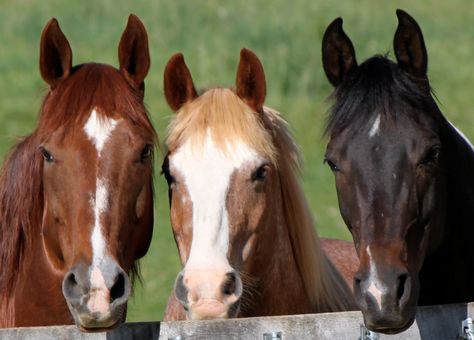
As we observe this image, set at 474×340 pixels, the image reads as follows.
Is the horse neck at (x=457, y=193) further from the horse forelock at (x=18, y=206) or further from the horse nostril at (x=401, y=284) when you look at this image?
the horse forelock at (x=18, y=206)

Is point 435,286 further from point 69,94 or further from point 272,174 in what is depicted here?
point 69,94

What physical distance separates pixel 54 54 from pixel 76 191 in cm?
73

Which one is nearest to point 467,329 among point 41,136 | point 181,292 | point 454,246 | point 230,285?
point 454,246

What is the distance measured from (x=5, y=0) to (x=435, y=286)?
1726cm

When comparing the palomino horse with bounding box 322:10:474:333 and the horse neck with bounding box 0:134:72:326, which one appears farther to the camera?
the horse neck with bounding box 0:134:72:326

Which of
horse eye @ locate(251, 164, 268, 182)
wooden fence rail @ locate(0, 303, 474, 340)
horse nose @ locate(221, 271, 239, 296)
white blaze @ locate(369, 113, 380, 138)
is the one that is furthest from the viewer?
horse eye @ locate(251, 164, 268, 182)

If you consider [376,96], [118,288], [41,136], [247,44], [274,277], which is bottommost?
[247,44]

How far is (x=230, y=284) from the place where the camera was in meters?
5.14

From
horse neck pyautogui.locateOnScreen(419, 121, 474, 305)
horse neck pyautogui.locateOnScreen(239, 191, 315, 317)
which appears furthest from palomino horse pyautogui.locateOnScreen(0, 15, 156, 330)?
horse neck pyautogui.locateOnScreen(419, 121, 474, 305)

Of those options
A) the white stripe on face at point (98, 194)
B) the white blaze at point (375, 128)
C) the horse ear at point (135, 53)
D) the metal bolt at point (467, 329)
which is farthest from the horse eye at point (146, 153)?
the metal bolt at point (467, 329)

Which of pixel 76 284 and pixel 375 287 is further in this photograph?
pixel 76 284

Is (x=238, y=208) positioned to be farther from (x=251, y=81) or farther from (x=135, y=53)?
(x=135, y=53)

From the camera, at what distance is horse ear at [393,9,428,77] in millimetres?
5207

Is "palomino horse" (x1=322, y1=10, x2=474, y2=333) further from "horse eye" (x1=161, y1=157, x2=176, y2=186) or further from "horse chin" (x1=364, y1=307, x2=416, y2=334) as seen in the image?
"horse eye" (x1=161, y1=157, x2=176, y2=186)
